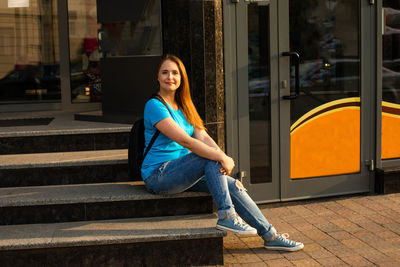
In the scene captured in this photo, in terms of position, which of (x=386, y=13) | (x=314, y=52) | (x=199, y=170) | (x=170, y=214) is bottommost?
(x=170, y=214)

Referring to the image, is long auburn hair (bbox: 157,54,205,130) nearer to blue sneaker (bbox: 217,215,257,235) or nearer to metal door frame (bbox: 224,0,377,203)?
blue sneaker (bbox: 217,215,257,235)

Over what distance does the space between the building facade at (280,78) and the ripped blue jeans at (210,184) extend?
3.58 feet

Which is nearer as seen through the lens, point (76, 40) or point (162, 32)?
point (162, 32)

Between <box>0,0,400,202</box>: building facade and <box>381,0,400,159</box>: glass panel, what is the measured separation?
0.04 ft

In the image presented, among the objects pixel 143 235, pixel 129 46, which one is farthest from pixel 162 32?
pixel 143 235

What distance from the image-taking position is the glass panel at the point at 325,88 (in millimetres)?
5527

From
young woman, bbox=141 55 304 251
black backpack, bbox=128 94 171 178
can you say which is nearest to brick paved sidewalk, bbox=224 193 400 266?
young woman, bbox=141 55 304 251

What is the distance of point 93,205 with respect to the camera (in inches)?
168

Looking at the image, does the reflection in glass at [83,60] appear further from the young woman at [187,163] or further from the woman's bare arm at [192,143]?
A: the woman's bare arm at [192,143]

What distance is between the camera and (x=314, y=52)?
557 centimetres

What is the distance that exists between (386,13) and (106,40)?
281 centimetres

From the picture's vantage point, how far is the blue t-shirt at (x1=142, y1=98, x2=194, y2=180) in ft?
13.8

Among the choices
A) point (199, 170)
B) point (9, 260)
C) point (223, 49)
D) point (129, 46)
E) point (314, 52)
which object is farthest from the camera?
point (129, 46)

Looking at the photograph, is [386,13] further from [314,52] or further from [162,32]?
[162,32]
